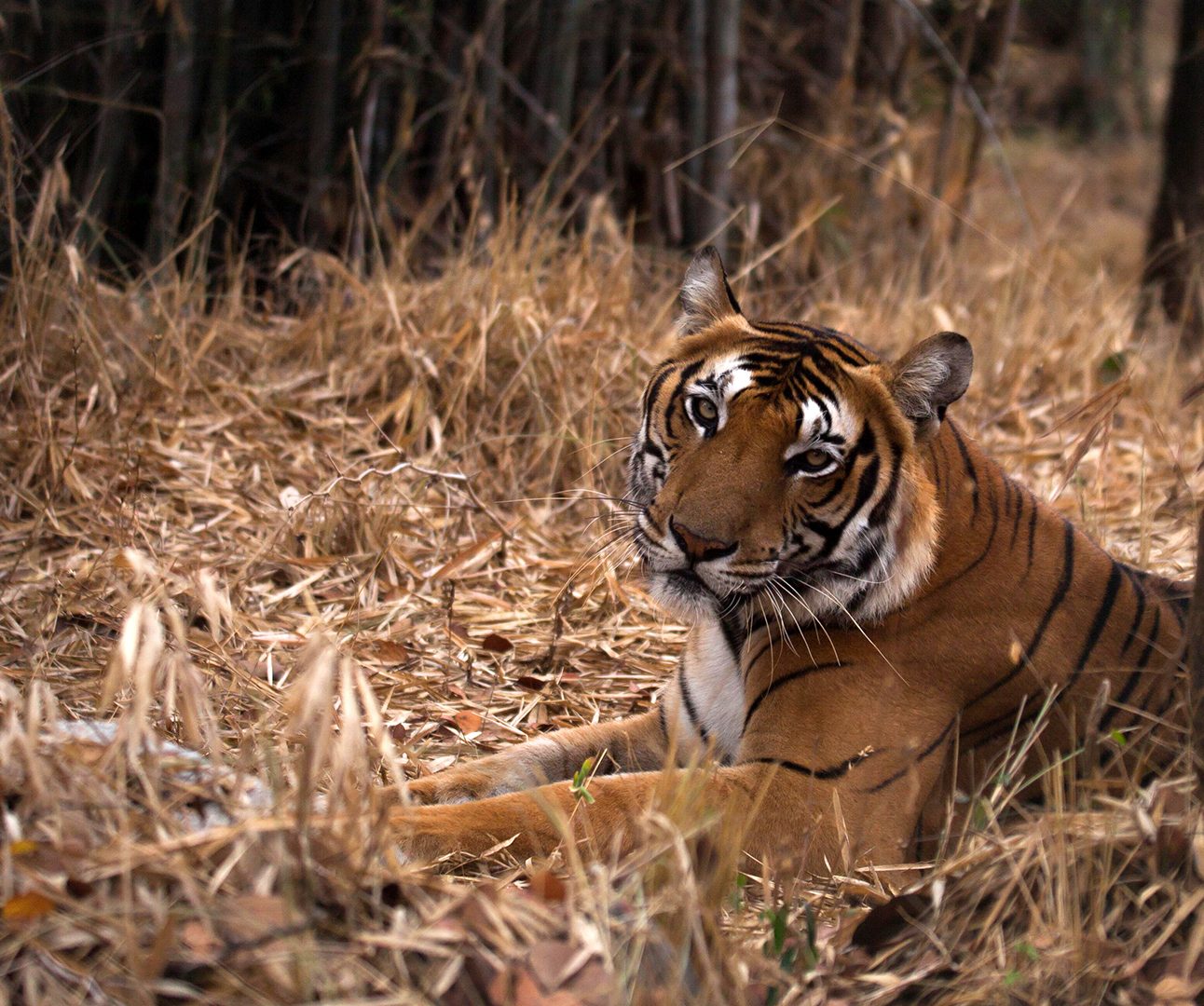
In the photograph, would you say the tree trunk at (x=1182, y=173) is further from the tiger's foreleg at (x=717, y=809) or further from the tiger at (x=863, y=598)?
the tiger's foreleg at (x=717, y=809)

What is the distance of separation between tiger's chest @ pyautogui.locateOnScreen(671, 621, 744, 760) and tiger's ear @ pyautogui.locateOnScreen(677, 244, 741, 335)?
70 cm

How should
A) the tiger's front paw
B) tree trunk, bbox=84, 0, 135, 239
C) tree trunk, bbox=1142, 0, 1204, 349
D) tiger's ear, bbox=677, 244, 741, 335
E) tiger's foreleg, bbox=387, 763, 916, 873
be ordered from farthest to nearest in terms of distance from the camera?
tree trunk, bbox=1142, 0, 1204, 349
tree trunk, bbox=84, 0, 135, 239
tiger's ear, bbox=677, 244, 741, 335
the tiger's front paw
tiger's foreleg, bbox=387, 763, 916, 873

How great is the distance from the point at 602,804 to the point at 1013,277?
4.22 metres

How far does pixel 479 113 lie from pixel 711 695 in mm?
3162

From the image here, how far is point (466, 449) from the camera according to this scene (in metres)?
4.39

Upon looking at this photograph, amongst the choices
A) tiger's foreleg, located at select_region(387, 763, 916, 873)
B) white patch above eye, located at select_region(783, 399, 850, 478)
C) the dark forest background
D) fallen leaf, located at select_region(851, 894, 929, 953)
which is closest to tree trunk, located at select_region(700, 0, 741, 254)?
the dark forest background

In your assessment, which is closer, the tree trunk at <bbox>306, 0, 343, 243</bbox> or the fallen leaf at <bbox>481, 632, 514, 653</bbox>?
the fallen leaf at <bbox>481, 632, 514, 653</bbox>

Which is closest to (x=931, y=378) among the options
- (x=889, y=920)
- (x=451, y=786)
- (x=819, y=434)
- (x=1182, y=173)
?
(x=819, y=434)

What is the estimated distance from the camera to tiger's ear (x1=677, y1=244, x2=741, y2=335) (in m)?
3.10

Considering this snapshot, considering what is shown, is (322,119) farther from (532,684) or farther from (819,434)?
(819,434)

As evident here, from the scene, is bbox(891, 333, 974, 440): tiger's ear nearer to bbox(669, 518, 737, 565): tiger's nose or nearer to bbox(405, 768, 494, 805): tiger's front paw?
bbox(669, 518, 737, 565): tiger's nose

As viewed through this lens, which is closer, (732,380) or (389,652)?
(732,380)

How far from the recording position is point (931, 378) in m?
2.74

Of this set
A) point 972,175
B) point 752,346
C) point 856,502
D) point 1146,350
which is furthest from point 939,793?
point 972,175
